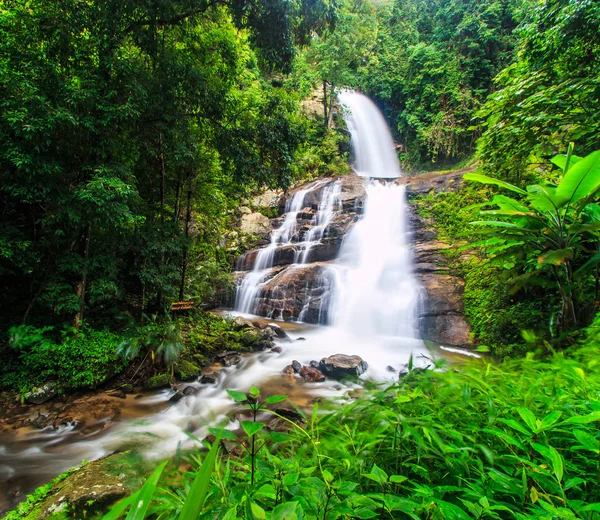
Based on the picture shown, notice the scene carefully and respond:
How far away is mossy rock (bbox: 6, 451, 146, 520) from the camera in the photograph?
1985 mm

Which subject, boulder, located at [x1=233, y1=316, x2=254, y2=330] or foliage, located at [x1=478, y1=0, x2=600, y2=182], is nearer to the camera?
foliage, located at [x1=478, y1=0, x2=600, y2=182]

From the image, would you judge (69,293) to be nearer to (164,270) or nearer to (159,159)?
(164,270)

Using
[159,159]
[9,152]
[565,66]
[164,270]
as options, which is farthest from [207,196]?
[565,66]

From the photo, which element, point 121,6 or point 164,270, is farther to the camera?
point 164,270

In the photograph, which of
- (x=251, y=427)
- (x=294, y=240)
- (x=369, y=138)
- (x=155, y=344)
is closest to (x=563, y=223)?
(x=251, y=427)

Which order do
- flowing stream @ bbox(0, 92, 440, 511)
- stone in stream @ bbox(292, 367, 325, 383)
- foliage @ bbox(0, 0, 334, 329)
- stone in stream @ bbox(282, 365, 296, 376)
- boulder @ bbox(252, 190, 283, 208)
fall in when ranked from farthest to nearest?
1. boulder @ bbox(252, 190, 283, 208)
2. stone in stream @ bbox(282, 365, 296, 376)
3. stone in stream @ bbox(292, 367, 325, 383)
4. foliage @ bbox(0, 0, 334, 329)
5. flowing stream @ bbox(0, 92, 440, 511)

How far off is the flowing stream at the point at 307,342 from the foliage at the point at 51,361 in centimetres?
75

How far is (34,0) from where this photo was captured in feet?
13.8

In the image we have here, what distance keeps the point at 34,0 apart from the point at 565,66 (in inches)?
295

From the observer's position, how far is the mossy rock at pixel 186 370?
16.4 feet

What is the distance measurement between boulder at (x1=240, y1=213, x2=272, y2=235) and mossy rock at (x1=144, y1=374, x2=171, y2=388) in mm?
A: 8901

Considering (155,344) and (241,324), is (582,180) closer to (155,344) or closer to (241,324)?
(155,344)

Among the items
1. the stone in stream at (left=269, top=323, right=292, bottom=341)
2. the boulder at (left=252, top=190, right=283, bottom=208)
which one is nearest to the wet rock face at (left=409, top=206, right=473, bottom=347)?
Answer: the stone in stream at (left=269, top=323, right=292, bottom=341)

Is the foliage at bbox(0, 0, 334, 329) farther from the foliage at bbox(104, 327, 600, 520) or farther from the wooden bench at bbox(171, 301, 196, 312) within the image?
the foliage at bbox(104, 327, 600, 520)
